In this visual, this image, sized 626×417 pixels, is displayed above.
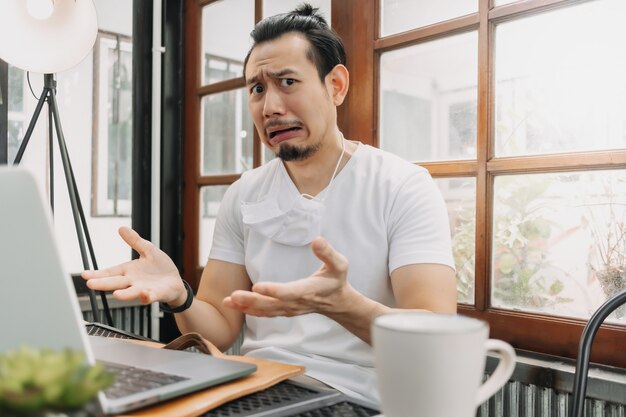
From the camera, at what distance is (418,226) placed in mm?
1108

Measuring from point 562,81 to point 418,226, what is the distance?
1.65 ft

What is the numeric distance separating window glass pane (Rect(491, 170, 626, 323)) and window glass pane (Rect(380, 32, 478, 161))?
0.59ft

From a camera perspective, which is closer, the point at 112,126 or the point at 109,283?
the point at 109,283

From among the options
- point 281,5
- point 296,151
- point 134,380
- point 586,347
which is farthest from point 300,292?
point 281,5

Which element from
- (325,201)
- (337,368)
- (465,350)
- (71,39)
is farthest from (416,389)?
(71,39)

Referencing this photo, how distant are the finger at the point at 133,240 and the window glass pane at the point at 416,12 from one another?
3.23 feet

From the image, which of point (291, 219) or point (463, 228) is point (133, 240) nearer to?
point (291, 219)

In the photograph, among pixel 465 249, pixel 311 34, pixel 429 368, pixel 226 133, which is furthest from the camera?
pixel 226 133

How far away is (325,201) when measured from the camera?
4.02 ft

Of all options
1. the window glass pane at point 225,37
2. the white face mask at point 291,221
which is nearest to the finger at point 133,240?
the white face mask at point 291,221

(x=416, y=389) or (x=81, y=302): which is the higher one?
(x=416, y=389)

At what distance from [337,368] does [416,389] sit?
0.66 meters

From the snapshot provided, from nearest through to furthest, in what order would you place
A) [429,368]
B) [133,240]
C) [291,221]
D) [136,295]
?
[429,368]
[136,295]
[133,240]
[291,221]

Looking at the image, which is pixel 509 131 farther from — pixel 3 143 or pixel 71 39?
pixel 3 143
